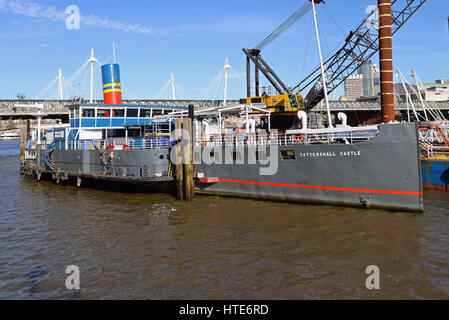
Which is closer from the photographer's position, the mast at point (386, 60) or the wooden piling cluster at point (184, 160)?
the wooden piling cluster at point (184, 160)

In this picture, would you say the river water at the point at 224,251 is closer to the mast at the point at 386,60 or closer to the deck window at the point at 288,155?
the deck window at the point at 288,155

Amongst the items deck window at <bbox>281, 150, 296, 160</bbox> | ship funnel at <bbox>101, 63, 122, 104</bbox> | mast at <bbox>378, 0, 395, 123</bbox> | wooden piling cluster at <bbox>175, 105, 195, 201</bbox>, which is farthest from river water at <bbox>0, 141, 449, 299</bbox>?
ship funnel at <bbox>101, 63, 122, 104</bbox>

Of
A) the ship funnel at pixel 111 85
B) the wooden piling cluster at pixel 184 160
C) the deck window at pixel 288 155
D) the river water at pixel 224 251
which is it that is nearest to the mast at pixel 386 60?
the river water at pixel 224 251

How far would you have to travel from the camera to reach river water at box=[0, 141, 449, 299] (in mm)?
10258

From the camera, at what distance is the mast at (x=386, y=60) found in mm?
26719

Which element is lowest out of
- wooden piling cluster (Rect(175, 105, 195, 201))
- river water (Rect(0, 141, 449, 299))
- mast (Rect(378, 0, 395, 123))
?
river water (Rect(0, 141, 449, 299))

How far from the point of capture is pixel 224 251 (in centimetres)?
1315

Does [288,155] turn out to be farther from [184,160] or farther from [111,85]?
[111,85]

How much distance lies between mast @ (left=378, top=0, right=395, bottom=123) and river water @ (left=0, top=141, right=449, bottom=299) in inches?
355

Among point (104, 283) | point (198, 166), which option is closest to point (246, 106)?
point (198, 166)

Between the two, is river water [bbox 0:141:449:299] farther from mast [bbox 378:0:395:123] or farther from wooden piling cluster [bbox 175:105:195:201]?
mast [bbox 378:0:395:123]

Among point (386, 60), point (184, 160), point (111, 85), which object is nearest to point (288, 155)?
point (184, 160)

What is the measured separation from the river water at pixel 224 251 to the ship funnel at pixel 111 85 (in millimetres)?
16071

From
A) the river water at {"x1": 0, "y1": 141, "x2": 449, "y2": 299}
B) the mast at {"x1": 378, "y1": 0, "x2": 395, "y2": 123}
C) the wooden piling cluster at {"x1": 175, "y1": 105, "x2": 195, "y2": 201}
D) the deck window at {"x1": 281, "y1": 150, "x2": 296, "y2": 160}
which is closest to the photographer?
the river water at {"x1": 0, "y1": 141, "x2": 449, "y2": 299}
